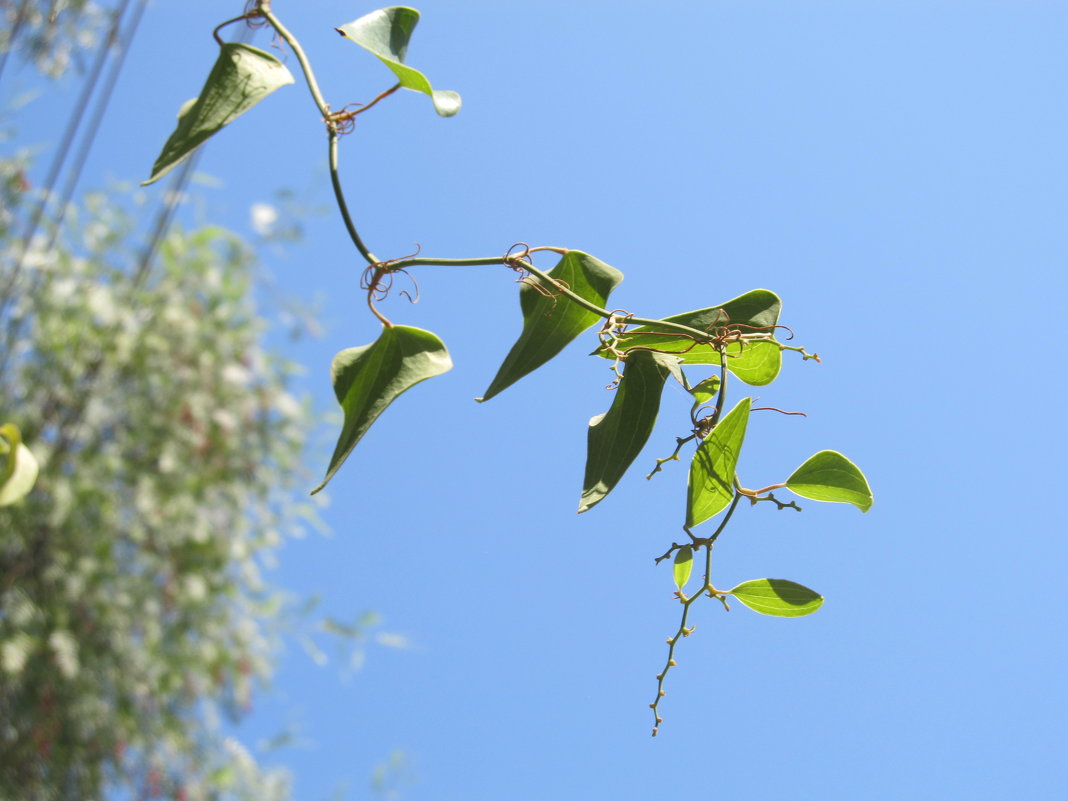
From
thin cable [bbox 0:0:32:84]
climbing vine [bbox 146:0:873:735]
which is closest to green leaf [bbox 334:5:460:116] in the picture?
climbing vine [bbox 146:0:873:735]

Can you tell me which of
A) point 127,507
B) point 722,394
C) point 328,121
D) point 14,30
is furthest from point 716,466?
point 127,507

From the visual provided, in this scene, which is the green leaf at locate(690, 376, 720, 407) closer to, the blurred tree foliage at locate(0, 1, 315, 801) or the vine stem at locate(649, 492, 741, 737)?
the vine stem at locate(649, 492, 741, 737)

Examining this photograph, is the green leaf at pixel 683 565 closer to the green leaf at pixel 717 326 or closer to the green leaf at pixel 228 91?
the green leaf at pixel 717 326

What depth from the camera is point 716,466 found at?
251 millimetres

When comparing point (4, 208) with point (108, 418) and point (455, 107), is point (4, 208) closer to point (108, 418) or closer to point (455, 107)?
point (108, 418)

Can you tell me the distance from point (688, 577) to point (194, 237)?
121 cm

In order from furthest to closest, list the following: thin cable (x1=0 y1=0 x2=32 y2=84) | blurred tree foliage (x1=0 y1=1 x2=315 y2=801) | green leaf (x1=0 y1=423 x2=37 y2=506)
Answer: blurred tree foliage (x1=0 y1=1 x2=315 y2=801), thin cable (x1=0 y1=0 x2=32 y2=84), green leaf (x1=0 y1=423 x2=37 y2=506)

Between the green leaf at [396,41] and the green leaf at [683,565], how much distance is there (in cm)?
14

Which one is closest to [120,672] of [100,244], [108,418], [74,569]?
[74,569]

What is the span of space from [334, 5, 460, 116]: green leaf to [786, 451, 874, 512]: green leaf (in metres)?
0.15

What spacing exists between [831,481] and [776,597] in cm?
4

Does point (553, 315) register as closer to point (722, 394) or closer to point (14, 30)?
point (722, 394)

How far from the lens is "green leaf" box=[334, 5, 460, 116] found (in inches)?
10.0

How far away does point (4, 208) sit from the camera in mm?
1120
